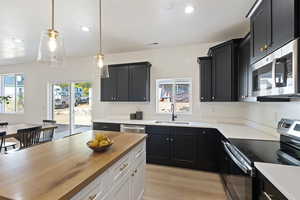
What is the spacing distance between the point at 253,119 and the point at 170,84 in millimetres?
1966

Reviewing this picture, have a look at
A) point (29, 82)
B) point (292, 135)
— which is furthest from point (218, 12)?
point (29, 82)

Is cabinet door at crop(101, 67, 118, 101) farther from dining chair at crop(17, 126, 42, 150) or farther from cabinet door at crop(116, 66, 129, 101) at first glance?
dining chair at crop(17, 126, 42, 150)

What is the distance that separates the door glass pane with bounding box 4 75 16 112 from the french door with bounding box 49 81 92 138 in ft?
5.72

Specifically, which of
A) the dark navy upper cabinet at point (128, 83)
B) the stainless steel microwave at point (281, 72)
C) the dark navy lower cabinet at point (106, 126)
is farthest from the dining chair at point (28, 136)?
the stainless steel microwave at point (281, 72)

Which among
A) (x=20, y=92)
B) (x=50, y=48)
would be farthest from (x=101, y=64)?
(x=20, y=92)

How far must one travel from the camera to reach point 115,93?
4207 mm

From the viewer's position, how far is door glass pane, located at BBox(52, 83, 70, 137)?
5245 mm

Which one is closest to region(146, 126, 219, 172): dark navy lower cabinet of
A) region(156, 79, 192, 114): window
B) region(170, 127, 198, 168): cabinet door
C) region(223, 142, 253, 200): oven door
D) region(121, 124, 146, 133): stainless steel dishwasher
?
region(170, 127, 198, 168): cabinet door

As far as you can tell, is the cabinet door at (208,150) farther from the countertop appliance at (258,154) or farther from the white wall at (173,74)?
the countertop appliance at (258,154)

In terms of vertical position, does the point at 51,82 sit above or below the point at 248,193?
above

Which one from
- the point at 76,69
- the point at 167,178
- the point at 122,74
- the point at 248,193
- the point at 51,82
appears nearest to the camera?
the point at 248,193

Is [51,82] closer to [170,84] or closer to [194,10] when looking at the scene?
[170,84]

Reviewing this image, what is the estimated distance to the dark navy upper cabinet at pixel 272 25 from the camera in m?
1.19

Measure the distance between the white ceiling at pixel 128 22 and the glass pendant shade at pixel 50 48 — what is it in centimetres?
75
